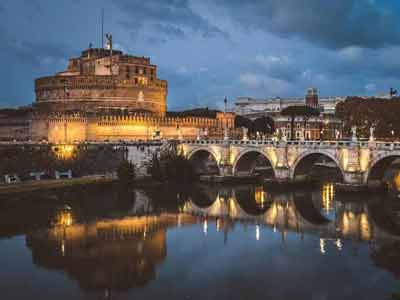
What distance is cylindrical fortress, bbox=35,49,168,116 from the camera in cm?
5947

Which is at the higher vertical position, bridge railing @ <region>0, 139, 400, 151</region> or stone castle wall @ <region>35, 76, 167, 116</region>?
stone castle wall @ <region>35, 76, 167, 116</region>

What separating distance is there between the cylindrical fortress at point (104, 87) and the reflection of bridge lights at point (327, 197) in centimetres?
2714

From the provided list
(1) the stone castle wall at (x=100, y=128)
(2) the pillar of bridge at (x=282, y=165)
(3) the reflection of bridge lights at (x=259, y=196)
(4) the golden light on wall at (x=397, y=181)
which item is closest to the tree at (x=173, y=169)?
(3) the reflection of bridge lights at (x=259, y=196)

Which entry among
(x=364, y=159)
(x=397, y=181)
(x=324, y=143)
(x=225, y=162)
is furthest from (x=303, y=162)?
(x=397, y=181)

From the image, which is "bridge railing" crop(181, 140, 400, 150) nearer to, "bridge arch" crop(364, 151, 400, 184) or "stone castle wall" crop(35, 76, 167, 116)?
"bridge arch" crop(364, 151, 400, 184)

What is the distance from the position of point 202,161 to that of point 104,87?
52.1 ft

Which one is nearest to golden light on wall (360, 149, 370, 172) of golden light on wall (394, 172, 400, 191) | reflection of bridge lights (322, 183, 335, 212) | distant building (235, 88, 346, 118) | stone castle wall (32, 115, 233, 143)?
reflection of bridge lights (322, 183, 335, 212)

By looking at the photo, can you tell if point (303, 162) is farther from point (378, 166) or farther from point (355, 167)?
point (378, 166)

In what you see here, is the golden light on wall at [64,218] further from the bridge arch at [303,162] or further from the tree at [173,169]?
the bridge arch at [303,162]

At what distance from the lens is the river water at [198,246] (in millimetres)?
18297

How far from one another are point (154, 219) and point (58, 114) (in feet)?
84.9

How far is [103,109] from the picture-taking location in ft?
193

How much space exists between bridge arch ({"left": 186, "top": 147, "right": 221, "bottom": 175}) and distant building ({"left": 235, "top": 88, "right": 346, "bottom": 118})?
39.6 metres

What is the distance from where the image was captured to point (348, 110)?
52.1 m
